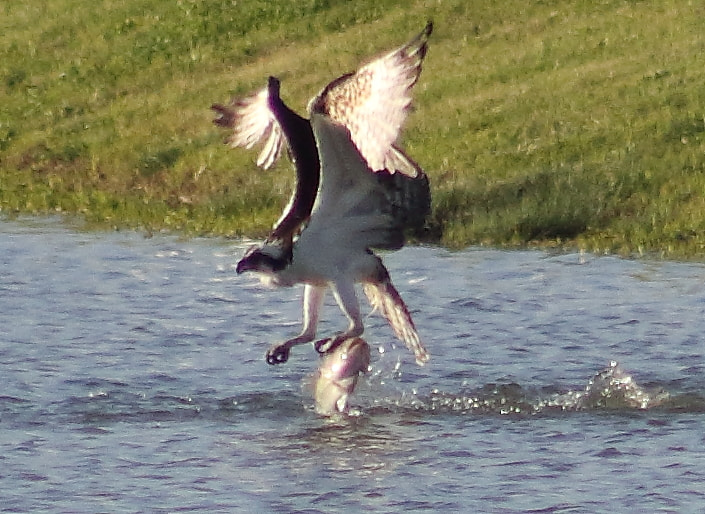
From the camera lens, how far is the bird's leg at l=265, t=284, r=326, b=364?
850cm

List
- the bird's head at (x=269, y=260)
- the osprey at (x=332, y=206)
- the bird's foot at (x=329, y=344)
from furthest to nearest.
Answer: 1. the bird's foot at (x=329, y=344)
2. the bird's head at (x=269, y=260)
3. the osprey at (x=332, y=206)

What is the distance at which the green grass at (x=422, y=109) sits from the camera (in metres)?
12.6

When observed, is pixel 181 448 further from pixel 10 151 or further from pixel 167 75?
pixel 167 75

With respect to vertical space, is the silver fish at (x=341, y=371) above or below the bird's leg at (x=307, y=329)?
below

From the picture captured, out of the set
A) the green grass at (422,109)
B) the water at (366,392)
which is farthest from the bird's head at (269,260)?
A: the green grass at (422,109)

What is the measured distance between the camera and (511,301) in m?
10.8

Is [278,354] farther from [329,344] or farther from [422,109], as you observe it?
[422,109]

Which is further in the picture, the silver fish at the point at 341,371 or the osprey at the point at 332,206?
the silver fish at the point at 341,371

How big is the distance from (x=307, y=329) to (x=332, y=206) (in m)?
0.64

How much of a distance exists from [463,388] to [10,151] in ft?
26.2

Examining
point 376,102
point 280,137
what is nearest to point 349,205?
point 280,137

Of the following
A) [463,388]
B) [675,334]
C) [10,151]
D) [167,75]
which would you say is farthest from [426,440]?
[167,75]

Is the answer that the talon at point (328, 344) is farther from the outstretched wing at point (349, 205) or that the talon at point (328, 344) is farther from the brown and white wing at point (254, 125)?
the brown and white wing at point (254, 125)

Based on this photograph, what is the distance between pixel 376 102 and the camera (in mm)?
7582
